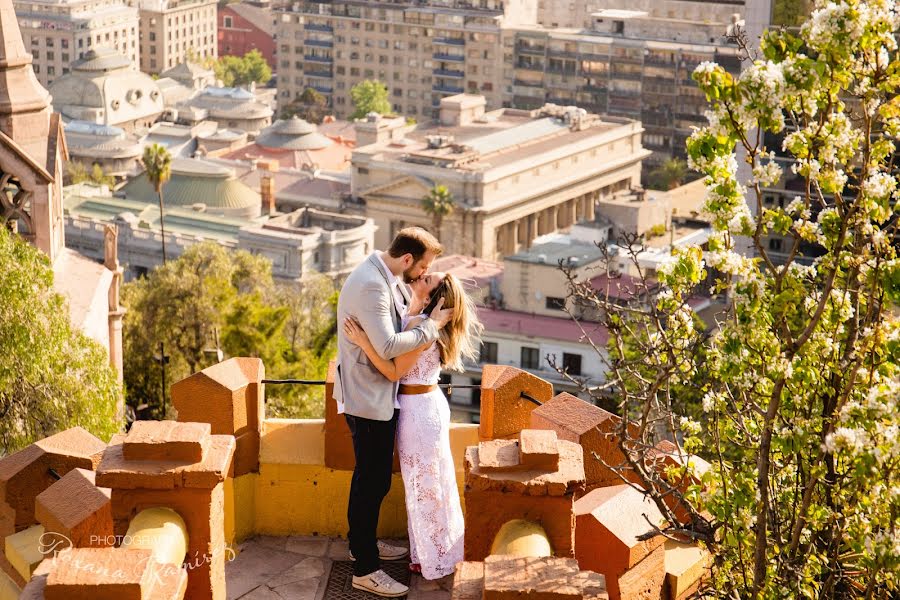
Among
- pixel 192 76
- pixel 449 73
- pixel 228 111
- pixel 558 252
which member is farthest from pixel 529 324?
pixel 192 76

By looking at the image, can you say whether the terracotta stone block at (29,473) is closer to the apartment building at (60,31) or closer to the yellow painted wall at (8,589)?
the yellow painted wall at (8,589)

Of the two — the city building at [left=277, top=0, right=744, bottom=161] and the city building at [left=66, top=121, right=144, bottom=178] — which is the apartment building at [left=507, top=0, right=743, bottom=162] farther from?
the city building at [left=66, top=121, right=144, bottom=178]

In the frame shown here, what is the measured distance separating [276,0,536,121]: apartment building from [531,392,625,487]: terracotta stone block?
158m

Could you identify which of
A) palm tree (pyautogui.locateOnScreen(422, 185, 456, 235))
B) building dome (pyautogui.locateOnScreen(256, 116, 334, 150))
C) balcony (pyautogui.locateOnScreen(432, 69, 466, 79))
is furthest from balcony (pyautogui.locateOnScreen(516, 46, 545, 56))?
palm tree (pyautogui.locateOnScreen(422, 185, 456, 235))

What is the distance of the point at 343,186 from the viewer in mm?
120688

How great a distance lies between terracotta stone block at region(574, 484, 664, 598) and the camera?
33.1ft

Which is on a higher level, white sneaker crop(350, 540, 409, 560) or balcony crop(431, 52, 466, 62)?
white sneaker crop(350, 540, 409, 560)

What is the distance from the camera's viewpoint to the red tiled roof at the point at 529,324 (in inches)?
3009

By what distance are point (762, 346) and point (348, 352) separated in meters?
3.49

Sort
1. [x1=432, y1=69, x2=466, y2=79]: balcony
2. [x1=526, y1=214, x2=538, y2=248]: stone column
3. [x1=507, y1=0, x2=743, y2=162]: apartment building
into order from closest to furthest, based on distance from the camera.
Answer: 1. [x1=526, y1=214, x2=538, y2=248]: stone column
2. [x1=507, y1=0, x2=743, y2=162]: apartment building
3. [x1=432, y1=69, x2=466, y2=79]: balcony

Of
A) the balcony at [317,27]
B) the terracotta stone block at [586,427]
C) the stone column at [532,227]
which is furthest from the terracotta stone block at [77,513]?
the balcony at [317,27]

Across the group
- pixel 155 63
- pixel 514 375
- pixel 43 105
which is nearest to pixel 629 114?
pixel 155 63

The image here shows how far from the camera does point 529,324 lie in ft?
259

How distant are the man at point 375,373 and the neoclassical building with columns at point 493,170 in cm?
10190
